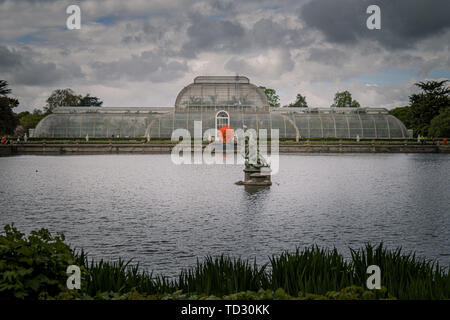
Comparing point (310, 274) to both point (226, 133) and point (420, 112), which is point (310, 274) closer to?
point (226, 133)

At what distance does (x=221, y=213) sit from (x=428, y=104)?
82037 mm

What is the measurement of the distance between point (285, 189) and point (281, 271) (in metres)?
18.4

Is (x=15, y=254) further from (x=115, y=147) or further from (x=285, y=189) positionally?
(x=115, y=147)

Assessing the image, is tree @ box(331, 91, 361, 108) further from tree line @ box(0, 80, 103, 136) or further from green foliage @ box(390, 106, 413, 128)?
tree line @ box(0, 80, 103, 136)

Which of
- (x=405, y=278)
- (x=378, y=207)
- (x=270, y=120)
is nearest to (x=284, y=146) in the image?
(x=270, y=120)

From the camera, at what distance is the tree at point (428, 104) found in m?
89.4

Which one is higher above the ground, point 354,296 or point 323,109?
point 323,109

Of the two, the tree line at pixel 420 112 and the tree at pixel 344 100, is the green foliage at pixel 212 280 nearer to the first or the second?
the tree line at pixel 420 112

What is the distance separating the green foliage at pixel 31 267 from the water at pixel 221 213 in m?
5.00

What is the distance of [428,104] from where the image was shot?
89.4 metres

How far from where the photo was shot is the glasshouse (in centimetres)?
7900

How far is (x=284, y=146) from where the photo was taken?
Answer: 66750 millimetres

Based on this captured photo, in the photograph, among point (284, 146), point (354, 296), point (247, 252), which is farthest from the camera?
point (284, 146)

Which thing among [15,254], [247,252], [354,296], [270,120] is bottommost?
[247,252]
